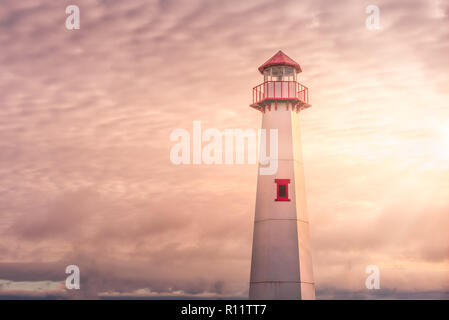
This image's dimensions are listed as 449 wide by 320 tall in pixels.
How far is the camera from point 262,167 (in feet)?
153

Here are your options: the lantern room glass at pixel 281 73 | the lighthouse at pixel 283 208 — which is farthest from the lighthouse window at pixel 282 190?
the lantern room glass at pixel 281 73

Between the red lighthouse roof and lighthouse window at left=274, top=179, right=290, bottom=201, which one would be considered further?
the red lighthouse roof

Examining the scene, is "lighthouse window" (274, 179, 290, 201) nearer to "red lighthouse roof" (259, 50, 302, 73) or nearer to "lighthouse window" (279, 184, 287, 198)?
"lighthouse window" (279, 184, 287, 198)

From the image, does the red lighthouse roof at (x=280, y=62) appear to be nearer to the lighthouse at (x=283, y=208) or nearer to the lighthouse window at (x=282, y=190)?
the lighthouse at (x=283, y=208)

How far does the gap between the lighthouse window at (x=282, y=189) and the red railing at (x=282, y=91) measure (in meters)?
7.06

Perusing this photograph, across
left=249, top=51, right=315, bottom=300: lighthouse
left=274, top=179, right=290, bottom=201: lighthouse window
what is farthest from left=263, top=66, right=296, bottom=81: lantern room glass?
left=274, top=179, right=290, bottom=201: lighthouse window

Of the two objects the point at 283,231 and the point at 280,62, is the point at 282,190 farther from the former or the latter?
the point at 280,62

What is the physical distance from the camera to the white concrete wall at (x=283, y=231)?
143 ft

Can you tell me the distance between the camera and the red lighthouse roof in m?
47.8

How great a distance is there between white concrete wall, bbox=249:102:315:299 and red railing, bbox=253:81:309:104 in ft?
2.90

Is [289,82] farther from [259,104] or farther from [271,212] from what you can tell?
[271,212]

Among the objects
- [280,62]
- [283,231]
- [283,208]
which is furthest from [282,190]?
[280,62]

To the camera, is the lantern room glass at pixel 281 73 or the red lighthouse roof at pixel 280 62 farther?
the lantern room glass at pixel 281 73
